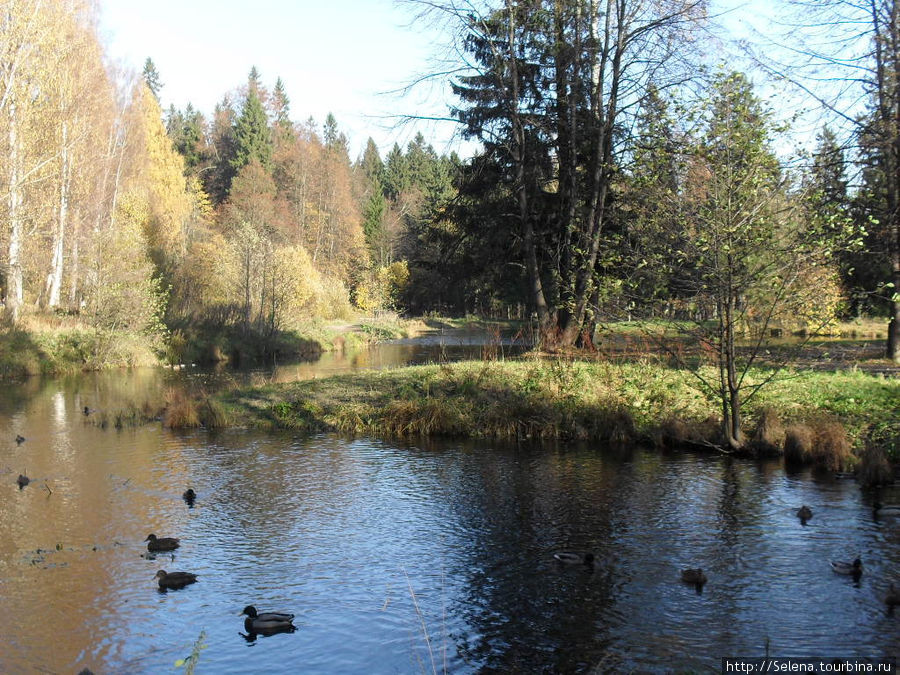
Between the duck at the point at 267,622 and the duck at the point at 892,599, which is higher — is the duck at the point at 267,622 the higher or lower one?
the lower one

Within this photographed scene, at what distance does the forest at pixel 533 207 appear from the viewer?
36.0 ft

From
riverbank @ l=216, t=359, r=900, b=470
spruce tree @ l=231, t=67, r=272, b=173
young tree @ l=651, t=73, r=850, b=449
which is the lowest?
riverbank @ l=216, t=359, r=900, b=470

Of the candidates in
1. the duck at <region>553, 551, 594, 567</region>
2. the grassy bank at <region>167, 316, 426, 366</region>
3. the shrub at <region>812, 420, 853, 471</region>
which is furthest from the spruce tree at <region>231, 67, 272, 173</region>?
the duck at <region>553, 551, 594, 567</region>

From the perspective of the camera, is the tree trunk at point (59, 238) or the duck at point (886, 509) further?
the tree trunk at point (59, 238)

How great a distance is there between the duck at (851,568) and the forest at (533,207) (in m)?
4.37

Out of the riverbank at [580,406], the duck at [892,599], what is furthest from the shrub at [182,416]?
the duck at [892,599]

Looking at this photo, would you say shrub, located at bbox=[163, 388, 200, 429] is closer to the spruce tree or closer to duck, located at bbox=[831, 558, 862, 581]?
duck, located at bbox=[831, 558, 862, 581]

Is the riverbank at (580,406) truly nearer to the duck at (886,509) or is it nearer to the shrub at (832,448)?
the shrub at (832,448)

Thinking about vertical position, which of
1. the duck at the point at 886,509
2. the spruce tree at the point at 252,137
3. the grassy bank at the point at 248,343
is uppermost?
the spruce tree at the point at 252,137

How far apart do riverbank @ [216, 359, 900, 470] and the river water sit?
860 mm

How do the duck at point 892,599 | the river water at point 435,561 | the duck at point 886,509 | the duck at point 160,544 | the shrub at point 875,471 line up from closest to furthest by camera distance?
the river water at point 435,561 < the duck at point 892,599 < the duck at point 160,544 < the duck at point 886,509 < the shrub at point 875,471

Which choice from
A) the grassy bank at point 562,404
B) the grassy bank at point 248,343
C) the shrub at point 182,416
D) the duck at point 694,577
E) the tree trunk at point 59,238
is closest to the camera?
the duck at point 694,577

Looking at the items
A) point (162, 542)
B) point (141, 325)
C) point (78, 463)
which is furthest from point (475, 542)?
point (141, 325)

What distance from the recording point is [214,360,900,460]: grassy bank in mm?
12734
